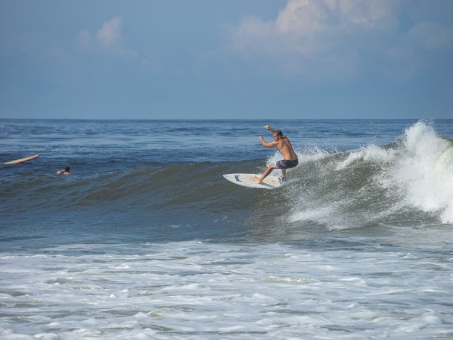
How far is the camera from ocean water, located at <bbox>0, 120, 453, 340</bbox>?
6.21m

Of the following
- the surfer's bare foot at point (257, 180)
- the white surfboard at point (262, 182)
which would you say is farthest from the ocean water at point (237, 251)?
the surfer's bare foot at point (257, 180)

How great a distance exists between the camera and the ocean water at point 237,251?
20.4 ft

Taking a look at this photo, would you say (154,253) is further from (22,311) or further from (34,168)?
(34,168)

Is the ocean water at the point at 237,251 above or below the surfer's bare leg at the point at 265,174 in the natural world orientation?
below

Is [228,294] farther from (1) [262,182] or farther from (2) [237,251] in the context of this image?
(1) [262,182]

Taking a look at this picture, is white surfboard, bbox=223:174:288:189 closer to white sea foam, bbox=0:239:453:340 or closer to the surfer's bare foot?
the surfer's bare foot

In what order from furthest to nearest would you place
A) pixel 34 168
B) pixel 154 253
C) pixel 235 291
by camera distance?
pixel 34 168
pixel 154 253
pixel 235 291

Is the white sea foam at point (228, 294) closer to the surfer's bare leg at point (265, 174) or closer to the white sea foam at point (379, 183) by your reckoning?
the white sea foam at point (379, 183)

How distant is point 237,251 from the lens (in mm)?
10156

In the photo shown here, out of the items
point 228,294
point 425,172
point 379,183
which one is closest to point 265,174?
point 379,183

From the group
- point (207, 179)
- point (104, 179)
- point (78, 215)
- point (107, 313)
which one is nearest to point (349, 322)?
point (107, 313)

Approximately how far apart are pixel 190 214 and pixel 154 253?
515 centimetres

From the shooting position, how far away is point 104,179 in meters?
20.6

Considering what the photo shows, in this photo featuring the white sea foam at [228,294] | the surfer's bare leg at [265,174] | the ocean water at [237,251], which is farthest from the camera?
the surfer's bare leg at [265,174]
